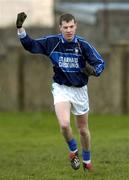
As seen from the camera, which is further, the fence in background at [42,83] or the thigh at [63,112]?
the fence in background at [42,83]

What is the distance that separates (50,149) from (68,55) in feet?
13.4

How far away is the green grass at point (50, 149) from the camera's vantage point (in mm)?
10398

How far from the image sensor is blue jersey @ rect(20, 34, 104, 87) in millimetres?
10406

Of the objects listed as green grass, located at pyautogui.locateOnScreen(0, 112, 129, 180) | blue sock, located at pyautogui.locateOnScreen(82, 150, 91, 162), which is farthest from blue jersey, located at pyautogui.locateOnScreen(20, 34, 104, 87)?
green grass, located at pyautogui.locateOnScreen(0, 112, 129, 180)

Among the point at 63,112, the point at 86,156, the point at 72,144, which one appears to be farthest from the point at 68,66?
the point at 86,156

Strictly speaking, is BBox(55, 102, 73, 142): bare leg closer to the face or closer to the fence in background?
the face

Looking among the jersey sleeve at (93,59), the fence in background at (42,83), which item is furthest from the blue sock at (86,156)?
the fence in background at (42,83)

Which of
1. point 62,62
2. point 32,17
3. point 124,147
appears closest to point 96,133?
point 124,147

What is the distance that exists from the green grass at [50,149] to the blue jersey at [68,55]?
1.29 metres

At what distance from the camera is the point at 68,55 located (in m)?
10.4

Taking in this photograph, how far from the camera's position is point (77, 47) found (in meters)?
10.4

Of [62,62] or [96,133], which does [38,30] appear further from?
[62,62]

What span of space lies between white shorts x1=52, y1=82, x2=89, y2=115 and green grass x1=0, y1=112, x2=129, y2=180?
878 mm

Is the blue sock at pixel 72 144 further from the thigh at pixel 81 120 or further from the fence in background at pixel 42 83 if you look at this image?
the fence in background at pixel 42 83
